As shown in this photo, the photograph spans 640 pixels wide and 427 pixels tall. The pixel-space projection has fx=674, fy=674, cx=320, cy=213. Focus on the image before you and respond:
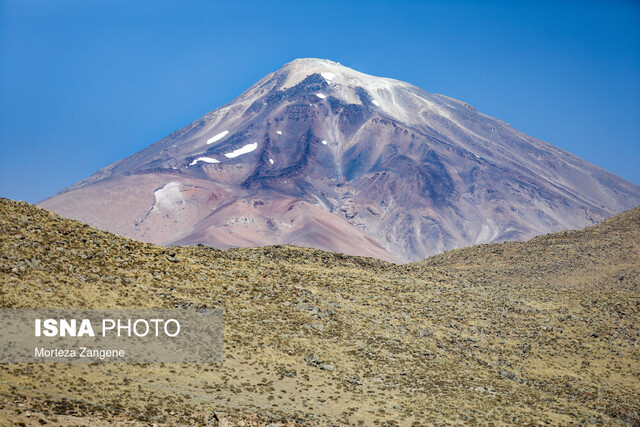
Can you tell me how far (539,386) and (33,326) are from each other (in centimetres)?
2497

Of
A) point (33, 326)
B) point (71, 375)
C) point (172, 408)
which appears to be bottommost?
point (172, 408)

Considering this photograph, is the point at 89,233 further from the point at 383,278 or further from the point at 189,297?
the point at 383,278

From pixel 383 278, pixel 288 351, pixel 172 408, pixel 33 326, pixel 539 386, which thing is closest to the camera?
pixel 172 408

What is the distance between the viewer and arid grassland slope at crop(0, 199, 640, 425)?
26297 mm

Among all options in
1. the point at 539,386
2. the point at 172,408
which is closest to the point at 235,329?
the point at 172,408

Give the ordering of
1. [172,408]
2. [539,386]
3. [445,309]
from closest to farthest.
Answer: [172,408], [539,386], [445,309]

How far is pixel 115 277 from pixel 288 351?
30.6 ft

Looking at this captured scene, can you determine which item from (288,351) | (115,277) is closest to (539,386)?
(288,351)

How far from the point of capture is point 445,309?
141 ft

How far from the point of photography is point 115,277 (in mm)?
33469

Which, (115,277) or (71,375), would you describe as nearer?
(71,375)

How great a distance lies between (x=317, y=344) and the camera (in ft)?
113

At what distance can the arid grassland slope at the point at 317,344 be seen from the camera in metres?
26.3

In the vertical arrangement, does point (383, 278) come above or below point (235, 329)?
above
